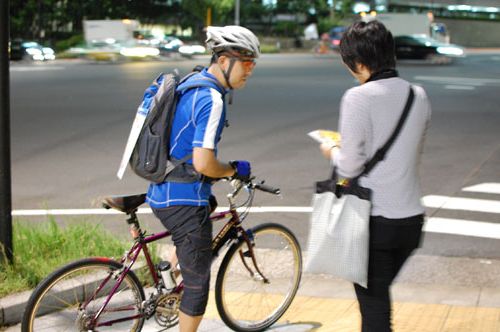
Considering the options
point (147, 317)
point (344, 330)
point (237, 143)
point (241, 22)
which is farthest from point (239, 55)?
point (241, 22)

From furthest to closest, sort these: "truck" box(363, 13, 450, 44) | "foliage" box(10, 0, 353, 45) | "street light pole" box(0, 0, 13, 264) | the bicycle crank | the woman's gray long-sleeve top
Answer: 1. "foliage" box(10, 0, 353, 45)
2. "truck" box(363, 13, 450, 44)
3. "street light pole" box(0, 0, 13, 264)
4. the bicycle crank
5. the woman's gray long-sleeve top

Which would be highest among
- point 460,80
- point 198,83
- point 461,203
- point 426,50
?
point 198,83

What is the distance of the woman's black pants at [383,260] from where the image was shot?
3.60 m

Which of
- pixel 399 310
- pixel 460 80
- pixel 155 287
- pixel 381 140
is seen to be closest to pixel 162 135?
pixel 155 287

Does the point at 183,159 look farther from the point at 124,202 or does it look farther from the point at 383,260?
the point at 383,260

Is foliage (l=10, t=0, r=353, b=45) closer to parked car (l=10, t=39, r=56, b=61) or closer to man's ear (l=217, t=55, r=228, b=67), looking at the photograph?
parked car (l=10, t=39, r=56, b=61)

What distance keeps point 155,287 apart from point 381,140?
1653mm

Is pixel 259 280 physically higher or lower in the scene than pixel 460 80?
higher

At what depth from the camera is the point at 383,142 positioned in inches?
140

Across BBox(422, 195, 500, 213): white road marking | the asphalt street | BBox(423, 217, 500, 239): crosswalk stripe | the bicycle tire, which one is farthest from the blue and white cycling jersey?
BBox(422, 195, 500, 213): white road marking

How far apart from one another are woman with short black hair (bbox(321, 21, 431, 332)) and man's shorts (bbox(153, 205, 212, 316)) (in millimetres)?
853

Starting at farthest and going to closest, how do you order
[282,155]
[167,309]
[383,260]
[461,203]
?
[282,155] < [461,203] < [167,309] < [383,260]

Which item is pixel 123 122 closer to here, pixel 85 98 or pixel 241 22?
pixel 85 98

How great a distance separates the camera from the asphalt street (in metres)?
7.72
